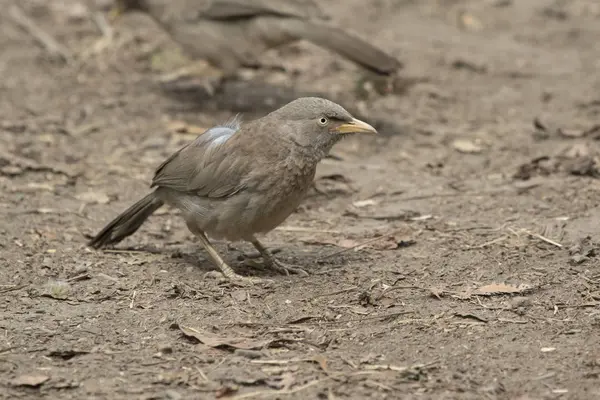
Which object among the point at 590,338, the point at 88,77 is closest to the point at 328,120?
the point at 590,338

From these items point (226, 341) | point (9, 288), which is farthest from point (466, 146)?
point (9, 288)

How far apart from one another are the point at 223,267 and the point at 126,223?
2.90 feet

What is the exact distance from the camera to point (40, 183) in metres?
7.91

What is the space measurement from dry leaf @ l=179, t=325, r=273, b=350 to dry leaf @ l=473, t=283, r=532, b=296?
137 centimetres

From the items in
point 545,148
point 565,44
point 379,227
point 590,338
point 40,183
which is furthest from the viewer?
point 565,44

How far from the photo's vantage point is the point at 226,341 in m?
4.96

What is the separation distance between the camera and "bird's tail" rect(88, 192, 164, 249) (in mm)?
6559

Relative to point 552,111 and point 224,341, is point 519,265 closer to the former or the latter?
point 224,341

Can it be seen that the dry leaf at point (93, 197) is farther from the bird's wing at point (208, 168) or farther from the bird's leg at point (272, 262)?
the bird's leg at point (272, 262)

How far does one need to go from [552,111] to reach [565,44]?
2408 millimetres

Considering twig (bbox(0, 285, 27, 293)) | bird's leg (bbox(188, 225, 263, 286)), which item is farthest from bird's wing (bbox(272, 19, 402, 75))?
twig (bbox(0, 285, 27, 293))

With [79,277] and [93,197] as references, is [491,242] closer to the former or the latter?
[79,277]

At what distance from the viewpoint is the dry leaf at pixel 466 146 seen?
8.70 m

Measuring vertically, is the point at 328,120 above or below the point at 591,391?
above
